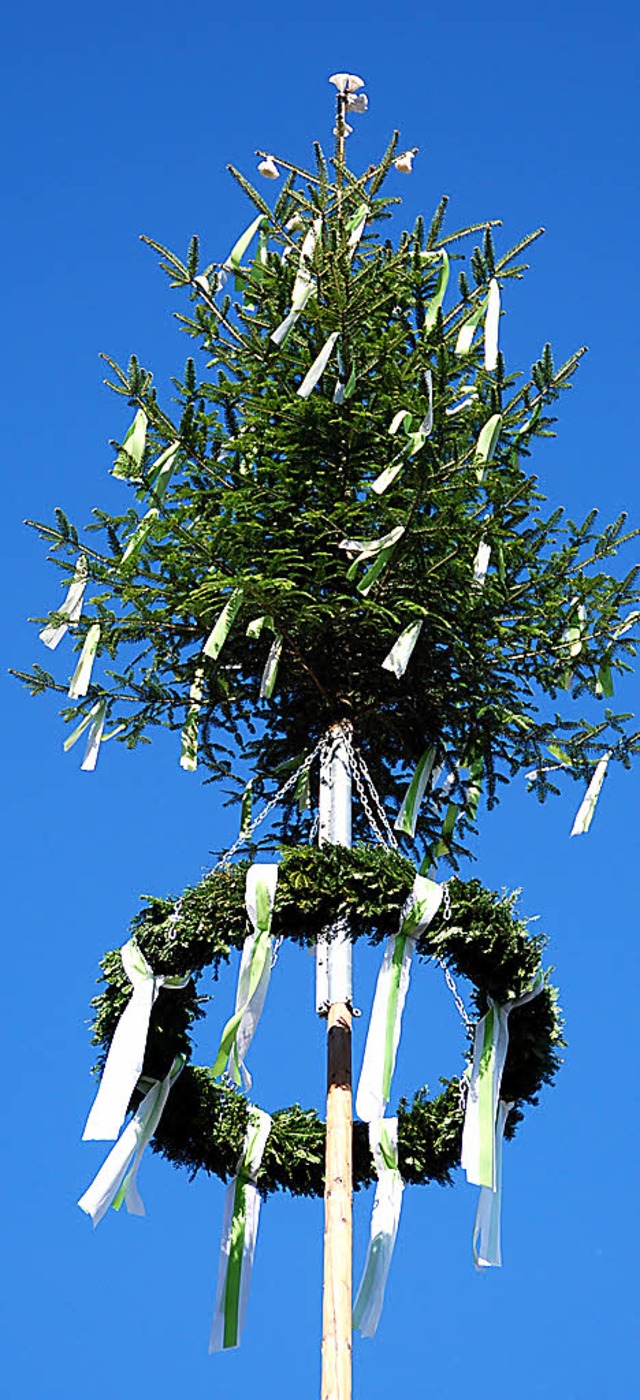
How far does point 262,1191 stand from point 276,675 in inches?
90.9

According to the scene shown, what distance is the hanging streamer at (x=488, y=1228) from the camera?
7555 mm

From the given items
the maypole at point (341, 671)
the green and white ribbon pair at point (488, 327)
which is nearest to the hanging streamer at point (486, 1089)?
the maypole at point (341, 671)

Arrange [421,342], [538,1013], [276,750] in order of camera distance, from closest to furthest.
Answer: [538,1013]
[421,342]
[276,750]

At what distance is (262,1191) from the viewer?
8.21m

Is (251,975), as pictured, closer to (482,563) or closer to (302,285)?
(482,563)

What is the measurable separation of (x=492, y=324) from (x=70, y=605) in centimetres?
238

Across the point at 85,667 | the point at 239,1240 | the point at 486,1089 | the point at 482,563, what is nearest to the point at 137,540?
the point at 85,667

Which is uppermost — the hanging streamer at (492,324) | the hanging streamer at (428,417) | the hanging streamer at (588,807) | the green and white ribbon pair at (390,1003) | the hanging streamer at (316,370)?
the hanging streamer at (492,324)

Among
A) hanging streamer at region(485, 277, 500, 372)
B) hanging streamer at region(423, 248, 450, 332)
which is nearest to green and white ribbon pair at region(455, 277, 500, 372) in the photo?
hanging streamer at region(485, 277, 500, 372)

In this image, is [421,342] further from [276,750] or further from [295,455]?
[276,750]

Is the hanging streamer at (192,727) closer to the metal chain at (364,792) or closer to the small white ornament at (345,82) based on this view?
the metal chain at (364,792)

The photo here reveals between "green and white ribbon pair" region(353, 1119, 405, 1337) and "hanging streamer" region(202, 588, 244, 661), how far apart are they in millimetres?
2132

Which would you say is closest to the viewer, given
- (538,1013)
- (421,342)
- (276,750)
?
(538,1013)

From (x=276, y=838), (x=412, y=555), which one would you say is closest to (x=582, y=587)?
(x=412, y=555)
